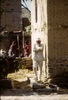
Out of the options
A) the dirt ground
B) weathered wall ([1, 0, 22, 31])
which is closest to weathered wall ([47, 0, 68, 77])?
the dirt ground

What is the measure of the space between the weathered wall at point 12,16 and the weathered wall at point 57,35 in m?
18.9

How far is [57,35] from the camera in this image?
14773mm

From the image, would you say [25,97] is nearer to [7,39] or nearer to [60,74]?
[60,74]

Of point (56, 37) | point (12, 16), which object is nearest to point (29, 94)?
point (56, 37)

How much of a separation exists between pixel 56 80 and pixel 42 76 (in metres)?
0.98

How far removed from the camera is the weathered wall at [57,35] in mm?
14719

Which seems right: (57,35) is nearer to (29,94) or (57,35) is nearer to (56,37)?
(56,37)

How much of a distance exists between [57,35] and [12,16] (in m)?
19.9

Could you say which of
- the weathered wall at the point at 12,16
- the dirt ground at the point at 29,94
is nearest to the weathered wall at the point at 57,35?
the dirt ground at the point at 29,94

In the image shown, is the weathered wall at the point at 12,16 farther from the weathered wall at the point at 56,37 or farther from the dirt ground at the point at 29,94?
the dirt ground at the point at 29,94

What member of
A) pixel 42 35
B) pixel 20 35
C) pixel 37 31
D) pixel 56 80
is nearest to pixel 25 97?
pixel 56 80

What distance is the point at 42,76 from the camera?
51.0ft

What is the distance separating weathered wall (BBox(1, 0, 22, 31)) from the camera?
1321 inches

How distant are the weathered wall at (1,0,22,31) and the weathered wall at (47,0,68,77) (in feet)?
61.9
